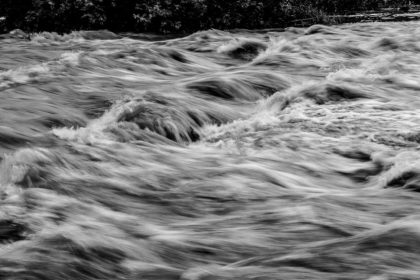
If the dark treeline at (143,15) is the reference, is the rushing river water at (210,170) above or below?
below

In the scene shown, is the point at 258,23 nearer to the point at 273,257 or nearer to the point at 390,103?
the point at 390,103

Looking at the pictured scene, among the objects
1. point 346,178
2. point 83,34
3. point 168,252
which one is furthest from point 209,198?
point 83,34

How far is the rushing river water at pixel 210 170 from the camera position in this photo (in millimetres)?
2883

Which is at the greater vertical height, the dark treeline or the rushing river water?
the dark treeline

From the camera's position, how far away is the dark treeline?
1288cm

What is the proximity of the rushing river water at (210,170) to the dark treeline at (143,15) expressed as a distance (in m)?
4.92

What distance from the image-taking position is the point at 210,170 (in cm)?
430

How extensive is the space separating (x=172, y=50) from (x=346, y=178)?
17.6 ft

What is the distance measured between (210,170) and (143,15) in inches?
361

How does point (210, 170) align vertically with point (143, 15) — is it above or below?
below

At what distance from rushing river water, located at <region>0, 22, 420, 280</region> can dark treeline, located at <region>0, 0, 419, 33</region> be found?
4919 mm

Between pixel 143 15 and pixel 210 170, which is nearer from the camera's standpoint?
pixel 210 170

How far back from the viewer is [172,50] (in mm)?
9070

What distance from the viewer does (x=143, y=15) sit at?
12.9 meters
